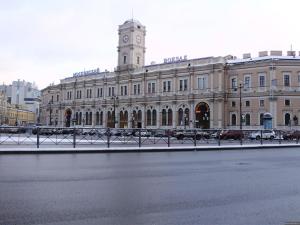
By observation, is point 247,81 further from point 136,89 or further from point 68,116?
point 68,116

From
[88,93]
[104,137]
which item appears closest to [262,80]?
[88,93]

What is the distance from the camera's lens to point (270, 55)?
73250 millimetres

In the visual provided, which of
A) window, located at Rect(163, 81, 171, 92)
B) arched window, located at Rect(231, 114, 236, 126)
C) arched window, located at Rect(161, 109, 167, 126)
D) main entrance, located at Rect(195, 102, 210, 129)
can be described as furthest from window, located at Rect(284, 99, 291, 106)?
arched window, located at Rect(161, 109, 167, 126)

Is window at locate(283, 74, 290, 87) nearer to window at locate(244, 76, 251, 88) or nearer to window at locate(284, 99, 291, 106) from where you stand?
window at locate(284, 99, 291, 106)

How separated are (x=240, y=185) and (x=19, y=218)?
18.8 feet

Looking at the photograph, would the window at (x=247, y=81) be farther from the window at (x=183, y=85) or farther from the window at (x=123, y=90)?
the window at (x=123, y=90)

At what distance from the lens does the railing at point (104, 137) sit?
24.2 m

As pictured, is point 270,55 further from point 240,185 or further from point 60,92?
point 240,185

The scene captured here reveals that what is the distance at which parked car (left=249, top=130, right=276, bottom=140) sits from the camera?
106 feet

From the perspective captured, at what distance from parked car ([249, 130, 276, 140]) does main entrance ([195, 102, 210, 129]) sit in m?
38.7

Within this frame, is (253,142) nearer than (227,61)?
Yes

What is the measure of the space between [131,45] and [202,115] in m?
26.8

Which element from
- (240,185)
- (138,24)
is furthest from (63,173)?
(138,24)

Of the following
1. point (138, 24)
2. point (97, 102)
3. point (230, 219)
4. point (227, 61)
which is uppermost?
point (138, 24)
